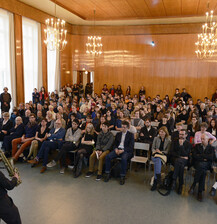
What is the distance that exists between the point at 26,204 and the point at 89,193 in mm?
1203

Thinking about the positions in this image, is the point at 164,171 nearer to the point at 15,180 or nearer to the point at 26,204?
the point at 26,204

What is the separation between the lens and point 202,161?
15.6 ft

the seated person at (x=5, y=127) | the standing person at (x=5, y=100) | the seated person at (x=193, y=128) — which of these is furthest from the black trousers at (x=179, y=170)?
the standing person at (x=5, y=100)

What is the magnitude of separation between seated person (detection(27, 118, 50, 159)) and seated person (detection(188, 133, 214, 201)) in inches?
150

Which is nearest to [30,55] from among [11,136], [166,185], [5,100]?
[5,100]

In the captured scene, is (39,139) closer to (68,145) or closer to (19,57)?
(68,145)

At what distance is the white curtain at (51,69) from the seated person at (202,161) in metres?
11.3

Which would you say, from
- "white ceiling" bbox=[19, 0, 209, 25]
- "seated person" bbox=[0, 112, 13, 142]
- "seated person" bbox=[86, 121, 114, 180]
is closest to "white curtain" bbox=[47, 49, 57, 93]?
"white ceiling" bbox=[19, 0, 209, 25]

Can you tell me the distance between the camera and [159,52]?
15.5 m

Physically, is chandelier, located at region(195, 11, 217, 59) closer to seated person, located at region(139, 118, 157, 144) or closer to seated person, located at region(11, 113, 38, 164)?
seated person, located at region(139, 118, 157, 144)

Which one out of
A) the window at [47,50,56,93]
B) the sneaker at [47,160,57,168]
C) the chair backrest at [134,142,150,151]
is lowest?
the sneaker at [47,160,57,168]

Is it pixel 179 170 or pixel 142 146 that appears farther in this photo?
pixel 142 146

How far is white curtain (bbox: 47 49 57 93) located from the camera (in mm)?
14180

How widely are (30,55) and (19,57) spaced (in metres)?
1.04
